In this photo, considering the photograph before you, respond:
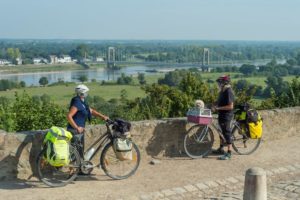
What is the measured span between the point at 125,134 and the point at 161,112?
8786 millimetres

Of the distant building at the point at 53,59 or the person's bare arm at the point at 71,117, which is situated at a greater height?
the person's bare arm at the point at 71,117

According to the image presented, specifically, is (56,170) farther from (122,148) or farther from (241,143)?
(241,143)

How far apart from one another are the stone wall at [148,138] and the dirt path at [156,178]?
0.21 meters

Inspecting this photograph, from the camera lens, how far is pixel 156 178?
777cm

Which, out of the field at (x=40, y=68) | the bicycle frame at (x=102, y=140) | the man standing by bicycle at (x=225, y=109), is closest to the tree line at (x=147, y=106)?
the man standing by bicycle at (x=225, y=109)

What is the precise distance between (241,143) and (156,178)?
2.52 meters

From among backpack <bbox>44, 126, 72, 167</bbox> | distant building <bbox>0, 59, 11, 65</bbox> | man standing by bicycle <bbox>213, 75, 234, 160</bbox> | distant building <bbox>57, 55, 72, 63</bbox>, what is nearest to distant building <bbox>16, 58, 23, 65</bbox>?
distant building <bbox>0, 59, 11, 65</bbox>

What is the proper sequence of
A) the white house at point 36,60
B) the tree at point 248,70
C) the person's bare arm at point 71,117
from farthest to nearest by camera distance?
the white house at point 36,60
the tree at point 248,70
the person's bare arm at point 71,117

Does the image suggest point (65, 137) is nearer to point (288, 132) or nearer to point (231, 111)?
point (231, 111)

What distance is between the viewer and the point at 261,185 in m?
5.86

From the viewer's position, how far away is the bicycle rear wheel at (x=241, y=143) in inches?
369

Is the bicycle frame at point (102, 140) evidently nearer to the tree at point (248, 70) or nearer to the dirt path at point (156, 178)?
the dirt path at point (156, 178)

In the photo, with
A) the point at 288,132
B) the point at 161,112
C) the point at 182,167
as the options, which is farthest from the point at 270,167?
the point at 161,112

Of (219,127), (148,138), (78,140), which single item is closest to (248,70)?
(219,127)
